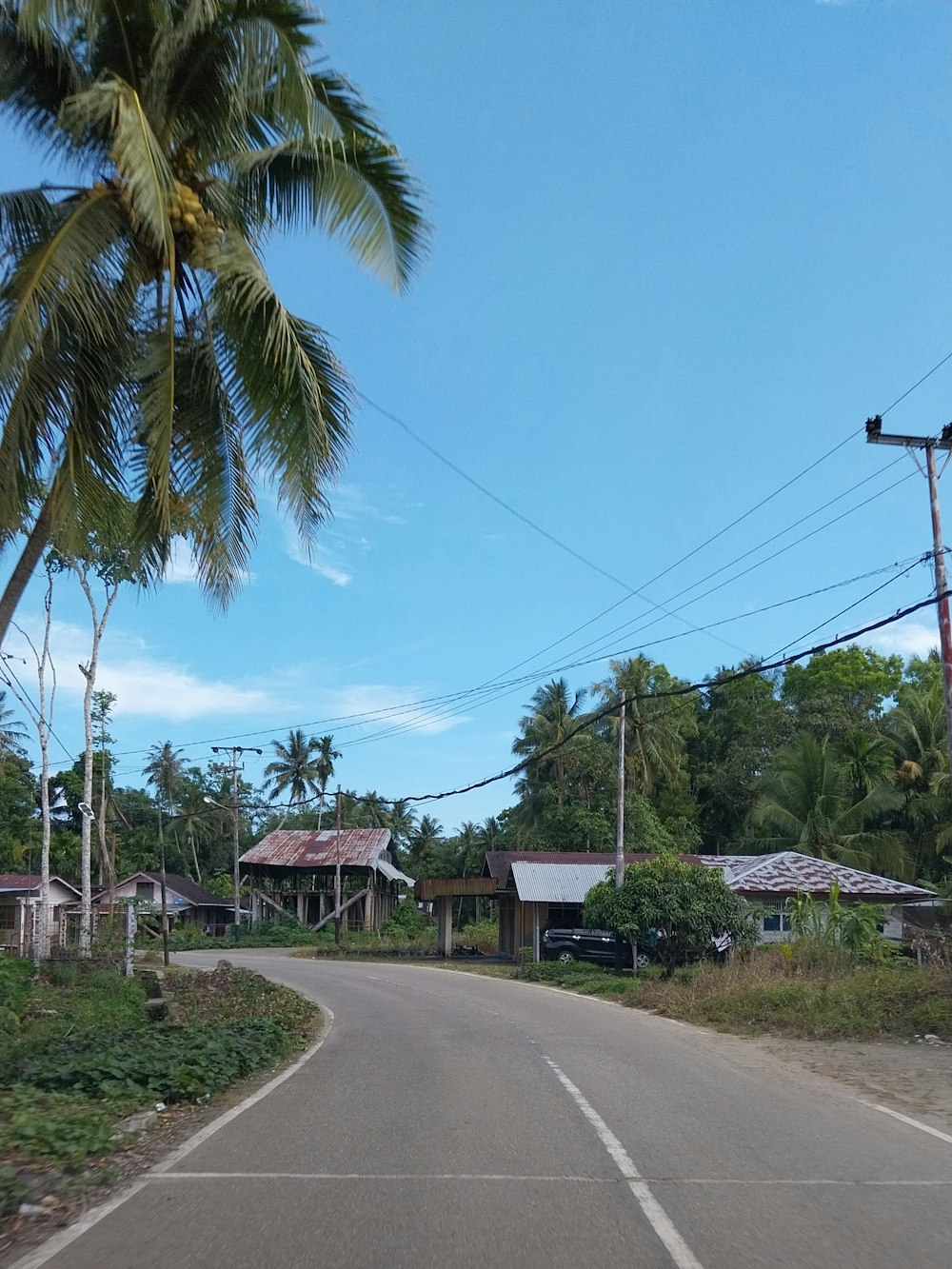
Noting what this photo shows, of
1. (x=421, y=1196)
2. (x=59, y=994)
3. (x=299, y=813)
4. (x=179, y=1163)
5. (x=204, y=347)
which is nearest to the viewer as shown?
(x=421, y=1196)

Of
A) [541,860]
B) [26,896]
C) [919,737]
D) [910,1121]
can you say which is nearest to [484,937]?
[541,860]

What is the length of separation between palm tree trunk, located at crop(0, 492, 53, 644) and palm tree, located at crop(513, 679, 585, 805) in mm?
47693

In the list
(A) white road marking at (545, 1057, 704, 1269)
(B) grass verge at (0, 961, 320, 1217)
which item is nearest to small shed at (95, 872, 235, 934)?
(B) grass verge at (0, 961, 320, 1217)

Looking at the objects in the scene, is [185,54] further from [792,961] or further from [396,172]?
[792,961]

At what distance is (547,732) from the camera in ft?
187

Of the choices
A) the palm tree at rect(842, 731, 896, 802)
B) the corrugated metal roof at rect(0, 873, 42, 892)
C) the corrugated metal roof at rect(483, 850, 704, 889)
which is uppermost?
the palm tree at rect(842, 731, 896, 802)

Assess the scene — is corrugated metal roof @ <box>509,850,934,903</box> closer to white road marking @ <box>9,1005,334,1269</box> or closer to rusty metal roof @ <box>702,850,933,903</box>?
rusty metal roof @ <box>702,850,933,903</box>

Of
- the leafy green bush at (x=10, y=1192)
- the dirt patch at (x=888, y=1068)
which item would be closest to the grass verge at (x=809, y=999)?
the dirt patch at (x=888, y=1068)

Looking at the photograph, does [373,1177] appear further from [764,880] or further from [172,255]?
[764,880]

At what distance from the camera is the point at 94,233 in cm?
845

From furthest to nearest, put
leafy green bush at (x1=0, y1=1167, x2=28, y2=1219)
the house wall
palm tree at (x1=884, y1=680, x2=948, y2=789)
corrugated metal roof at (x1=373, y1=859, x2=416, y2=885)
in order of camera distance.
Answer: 1. corrugated metal roof at (x1=373, y1=859, x2=416, y2=885)
2. palm tree at (x1=884, y1=680, x2=948, y2=789)
3. the house wall
4. leafy green bush at (x1=0, y1=1167, x2=28, y2=1219)

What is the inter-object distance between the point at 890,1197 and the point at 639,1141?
2189 mm

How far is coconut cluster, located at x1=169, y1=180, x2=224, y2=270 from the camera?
9.00m

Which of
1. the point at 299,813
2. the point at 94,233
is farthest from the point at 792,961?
the point at 299,813
